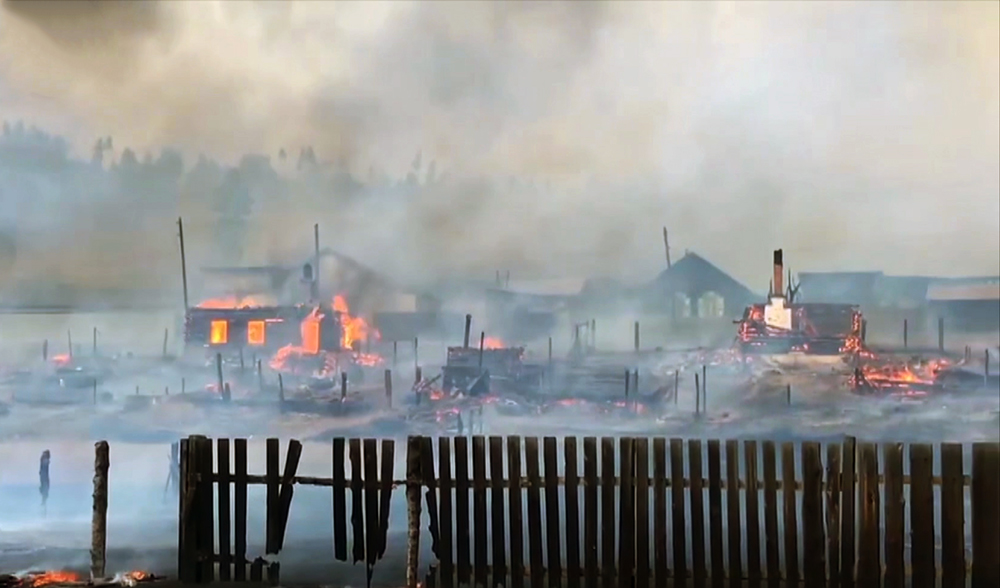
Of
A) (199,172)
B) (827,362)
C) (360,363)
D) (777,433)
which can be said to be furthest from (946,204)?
(199,172)

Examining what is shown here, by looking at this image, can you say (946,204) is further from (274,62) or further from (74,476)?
(74,476)

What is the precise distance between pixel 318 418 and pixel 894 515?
5.53 metres

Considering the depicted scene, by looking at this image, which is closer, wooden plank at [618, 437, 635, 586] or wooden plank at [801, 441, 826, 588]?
wooden plank at [801, 441, 826, 588]

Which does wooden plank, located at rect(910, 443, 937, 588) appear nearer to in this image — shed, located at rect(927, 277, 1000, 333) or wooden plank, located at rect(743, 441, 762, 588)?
wooden plank, located at rect(743, 441, 762, 588)

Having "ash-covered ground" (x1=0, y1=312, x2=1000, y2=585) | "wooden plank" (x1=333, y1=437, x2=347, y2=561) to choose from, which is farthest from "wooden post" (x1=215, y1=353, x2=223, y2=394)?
"wooden plank" (x1=333, y1=437, x2=347, y2=561)

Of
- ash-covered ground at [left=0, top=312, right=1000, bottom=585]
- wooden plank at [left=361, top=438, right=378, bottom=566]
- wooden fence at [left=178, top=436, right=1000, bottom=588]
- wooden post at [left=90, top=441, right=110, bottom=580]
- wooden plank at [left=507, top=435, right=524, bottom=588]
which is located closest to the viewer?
wooden fence at [left=178, top=436, right=1000, bottom=588]

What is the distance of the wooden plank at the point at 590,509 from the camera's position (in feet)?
20.9

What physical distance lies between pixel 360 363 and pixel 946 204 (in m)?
6.41

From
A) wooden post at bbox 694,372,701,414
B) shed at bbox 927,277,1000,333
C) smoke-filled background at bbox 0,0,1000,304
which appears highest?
smoke-filled background at bbox 0,0,1000,304

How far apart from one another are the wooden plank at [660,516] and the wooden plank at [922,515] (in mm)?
1810

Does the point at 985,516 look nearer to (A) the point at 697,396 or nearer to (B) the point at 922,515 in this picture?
(B) the point at 922,515

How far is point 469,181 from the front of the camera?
28.4 feet

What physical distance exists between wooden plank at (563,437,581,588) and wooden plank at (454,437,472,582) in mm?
807

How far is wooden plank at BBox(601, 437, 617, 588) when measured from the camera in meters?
6.38
